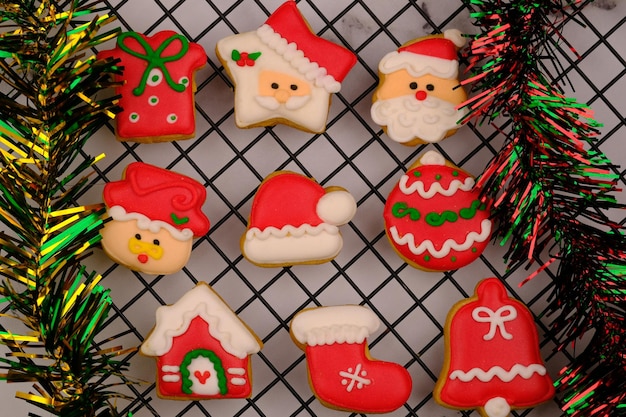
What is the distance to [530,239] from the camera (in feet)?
2.81

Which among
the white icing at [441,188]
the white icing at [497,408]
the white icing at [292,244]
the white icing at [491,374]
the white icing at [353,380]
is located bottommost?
the white icing at [497,408]

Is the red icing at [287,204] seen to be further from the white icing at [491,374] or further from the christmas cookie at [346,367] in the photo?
the white icing at [491,374]

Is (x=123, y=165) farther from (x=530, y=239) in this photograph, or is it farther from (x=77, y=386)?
(x=530, y=239)

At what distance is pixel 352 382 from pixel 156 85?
462 mm

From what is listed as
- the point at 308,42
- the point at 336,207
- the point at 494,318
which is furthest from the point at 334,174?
the point at 494,318

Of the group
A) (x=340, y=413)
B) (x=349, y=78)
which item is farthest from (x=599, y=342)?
(x=349, y=78)

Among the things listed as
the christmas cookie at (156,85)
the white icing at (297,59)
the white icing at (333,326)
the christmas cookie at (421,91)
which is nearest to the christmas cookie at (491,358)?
the white icing at (333,326)

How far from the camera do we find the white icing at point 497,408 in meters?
0.95

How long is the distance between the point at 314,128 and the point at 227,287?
0.81ft

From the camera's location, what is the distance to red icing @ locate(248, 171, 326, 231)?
3.16ft

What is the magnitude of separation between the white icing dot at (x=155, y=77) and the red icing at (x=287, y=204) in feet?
0.65

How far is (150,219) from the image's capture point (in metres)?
0.96

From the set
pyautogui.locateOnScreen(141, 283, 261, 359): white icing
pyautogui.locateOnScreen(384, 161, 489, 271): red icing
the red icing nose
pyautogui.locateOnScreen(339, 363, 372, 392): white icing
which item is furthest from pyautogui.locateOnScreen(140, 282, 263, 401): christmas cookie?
the red icing nose

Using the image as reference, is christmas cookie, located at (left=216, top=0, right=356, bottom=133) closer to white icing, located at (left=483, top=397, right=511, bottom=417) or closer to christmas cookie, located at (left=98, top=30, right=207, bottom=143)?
christmas cookie, located at (left=98, top=30, right=207, bottom=143)
